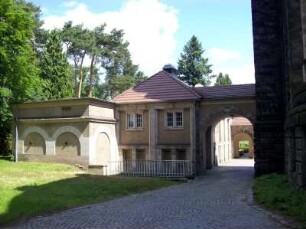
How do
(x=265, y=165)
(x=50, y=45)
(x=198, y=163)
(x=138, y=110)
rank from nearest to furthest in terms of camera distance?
(x=265, y=165) < (x=198, y=163) < (x=138, y=110) < (x=50, y=45)

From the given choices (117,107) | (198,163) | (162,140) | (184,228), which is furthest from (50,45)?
(184,228)

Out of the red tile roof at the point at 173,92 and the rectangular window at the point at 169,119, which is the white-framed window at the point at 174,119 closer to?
the rectangular window at the point at 169,119

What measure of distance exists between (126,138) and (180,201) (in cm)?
1781

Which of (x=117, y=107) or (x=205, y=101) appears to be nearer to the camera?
(x=205, y=101)

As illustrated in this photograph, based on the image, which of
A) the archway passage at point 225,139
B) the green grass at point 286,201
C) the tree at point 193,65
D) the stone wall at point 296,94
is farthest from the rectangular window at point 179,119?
the tree at point 193,65

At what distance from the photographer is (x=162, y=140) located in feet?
101

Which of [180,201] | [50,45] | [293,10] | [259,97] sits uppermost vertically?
[50,45]

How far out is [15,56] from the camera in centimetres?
2956

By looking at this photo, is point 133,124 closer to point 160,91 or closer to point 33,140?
point 160,91

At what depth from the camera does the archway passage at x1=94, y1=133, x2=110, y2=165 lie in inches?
1169

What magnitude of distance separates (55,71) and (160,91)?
1712 centimetres

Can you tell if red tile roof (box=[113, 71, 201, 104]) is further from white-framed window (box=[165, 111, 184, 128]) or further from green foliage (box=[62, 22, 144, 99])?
green foliage (box=[62, 22, 144, 99])

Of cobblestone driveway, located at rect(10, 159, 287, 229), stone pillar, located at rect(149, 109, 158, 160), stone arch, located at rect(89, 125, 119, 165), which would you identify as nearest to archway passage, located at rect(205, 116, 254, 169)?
stone pillar, located at rect(149, 109, 158, 160)

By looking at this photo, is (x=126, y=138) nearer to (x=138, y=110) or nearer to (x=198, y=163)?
(x=138, y=110)
